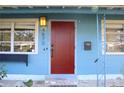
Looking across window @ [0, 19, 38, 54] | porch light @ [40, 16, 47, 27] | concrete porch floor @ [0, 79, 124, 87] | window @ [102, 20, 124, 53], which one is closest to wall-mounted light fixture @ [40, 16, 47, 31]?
porch light @ [40, 16, 47, 27]

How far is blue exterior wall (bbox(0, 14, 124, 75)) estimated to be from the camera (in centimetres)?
1330

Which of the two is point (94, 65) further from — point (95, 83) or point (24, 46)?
point (24, 46)

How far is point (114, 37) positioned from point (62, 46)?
6.69 ft

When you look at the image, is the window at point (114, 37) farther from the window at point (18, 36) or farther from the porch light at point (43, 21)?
the window at point (18, 36)

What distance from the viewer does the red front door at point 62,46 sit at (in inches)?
528

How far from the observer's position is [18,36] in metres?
13.4

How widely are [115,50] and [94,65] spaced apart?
101cm

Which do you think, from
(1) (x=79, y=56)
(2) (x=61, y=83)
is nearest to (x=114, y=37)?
(1) (x=79, y=56)

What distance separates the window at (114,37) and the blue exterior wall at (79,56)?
0.25 m

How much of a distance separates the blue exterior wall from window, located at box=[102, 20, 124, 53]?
25 centimetres
